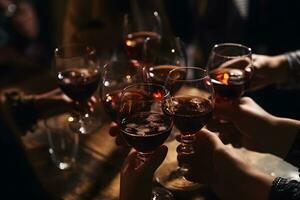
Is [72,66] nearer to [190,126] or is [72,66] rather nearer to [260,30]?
[190,126]

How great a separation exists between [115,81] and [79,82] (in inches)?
4.9

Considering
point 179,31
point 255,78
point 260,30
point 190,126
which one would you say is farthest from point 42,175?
point 179,31

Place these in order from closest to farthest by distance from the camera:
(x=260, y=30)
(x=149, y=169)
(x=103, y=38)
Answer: (x=149, y=169) → (x=103, y=38) → (x=260, y=30)

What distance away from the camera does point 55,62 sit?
1268mm

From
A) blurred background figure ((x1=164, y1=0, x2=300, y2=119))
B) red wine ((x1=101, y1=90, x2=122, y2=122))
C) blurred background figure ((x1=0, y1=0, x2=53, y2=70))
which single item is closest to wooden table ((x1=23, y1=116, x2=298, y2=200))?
red wine ((x1=101, y1=90, x2=122, y2=122))

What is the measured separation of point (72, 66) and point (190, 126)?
471 millimetres

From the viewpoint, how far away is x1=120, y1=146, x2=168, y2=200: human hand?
93cm

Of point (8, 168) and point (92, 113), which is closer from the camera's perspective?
point (92, 113)

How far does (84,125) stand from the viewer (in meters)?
1.31

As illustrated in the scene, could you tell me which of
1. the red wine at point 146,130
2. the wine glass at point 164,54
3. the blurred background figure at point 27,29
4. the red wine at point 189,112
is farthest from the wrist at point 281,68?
the blurred background figure at point 27,29

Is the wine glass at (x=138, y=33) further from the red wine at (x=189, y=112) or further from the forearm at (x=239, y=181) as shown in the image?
the forearm at (x=239, y=181)

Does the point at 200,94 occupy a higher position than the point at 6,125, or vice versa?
the point at 200,94

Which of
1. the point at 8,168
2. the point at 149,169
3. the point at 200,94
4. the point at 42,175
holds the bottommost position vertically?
the point at 8,168

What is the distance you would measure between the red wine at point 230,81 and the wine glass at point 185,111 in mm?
110
